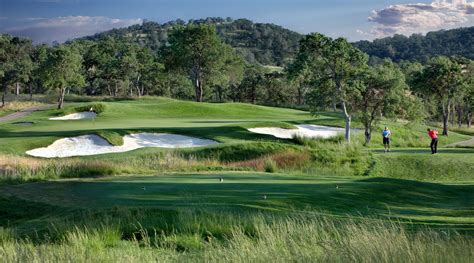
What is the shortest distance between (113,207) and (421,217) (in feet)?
26.4

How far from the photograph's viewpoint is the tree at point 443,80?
196 ft

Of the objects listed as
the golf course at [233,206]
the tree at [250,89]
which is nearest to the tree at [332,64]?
the golf course at [233,206]

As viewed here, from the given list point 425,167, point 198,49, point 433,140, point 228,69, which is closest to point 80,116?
point 198,49

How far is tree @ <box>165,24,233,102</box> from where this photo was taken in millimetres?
85250

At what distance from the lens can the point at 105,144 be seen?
115ft

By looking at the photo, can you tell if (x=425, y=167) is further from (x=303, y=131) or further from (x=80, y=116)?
(x=80, y=116)

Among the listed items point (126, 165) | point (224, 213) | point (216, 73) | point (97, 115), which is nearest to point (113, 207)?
point (224, 213)

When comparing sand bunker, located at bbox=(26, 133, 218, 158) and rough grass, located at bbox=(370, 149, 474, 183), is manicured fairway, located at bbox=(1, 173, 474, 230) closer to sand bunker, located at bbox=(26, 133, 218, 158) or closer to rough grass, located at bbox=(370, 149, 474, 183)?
rough grass, located at bbox=(370, 149, 474, 183)

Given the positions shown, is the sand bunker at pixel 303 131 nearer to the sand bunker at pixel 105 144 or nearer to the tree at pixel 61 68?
the sand bunker at pixel 105 144

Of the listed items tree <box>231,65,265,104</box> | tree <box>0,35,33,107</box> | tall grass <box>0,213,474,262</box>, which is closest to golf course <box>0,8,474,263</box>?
tall grass <box>0,213,474,262</box>

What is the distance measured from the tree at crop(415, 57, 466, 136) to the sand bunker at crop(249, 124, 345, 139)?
16799 millimetres

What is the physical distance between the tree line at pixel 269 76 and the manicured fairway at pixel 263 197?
23824 millimetres

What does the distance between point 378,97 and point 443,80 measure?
62.0 feet

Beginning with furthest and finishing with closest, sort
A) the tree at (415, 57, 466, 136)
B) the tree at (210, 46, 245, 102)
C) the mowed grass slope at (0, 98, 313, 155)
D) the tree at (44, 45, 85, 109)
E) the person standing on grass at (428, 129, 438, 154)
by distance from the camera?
the tree at (210, 46, 245, 102) < the tree at (44, 45, 85, 109) < the tree at (415, 57, 466, 136) < the person standing on grass at (428, 129, 438, 154) < the mowed grass slope at (0, 98, 313, 155)
